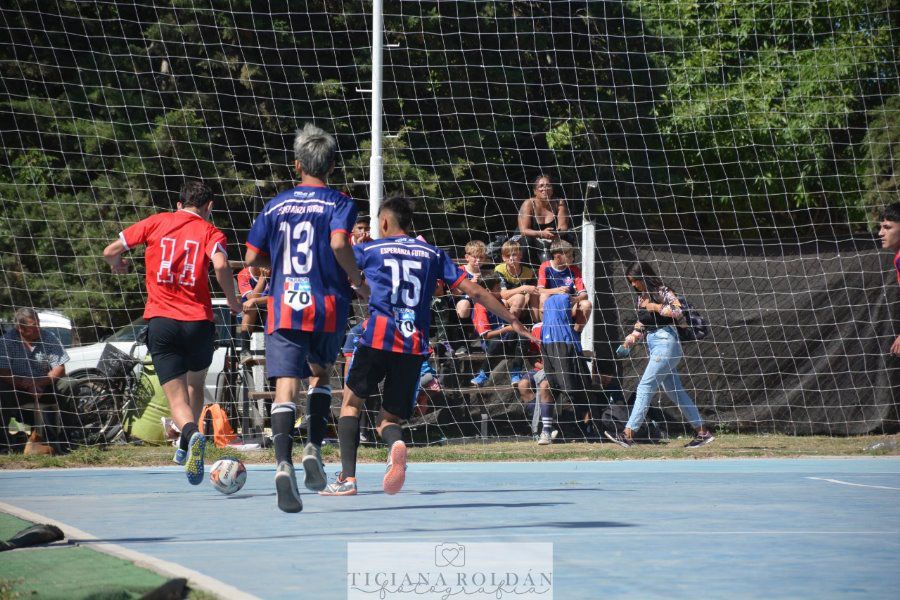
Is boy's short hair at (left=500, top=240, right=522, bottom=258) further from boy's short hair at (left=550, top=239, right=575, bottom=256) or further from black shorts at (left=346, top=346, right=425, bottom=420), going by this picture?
black shorts at (left=346, top=346, right=425, bottom=420)

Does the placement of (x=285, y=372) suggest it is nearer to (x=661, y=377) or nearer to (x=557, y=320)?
(x=557, y=320)

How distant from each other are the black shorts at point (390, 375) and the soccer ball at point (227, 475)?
3.30 ft

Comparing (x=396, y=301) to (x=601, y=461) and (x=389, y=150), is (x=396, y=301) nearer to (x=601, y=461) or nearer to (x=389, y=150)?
(x=601, y=461)

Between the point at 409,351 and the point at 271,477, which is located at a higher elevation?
the point at 409,351

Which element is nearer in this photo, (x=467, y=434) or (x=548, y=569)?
(x=548, y=569)

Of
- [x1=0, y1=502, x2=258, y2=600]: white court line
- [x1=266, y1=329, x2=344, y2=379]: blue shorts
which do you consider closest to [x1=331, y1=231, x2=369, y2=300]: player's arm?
[x1=266, y1=329, x2=344, y2=379]: blue shorts

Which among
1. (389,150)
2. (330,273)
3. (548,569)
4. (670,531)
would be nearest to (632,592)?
(548,569)

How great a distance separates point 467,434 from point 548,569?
322 inches

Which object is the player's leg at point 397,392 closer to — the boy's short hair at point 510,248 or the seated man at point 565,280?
the seated man at point 565,280

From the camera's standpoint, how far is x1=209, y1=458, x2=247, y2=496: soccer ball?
6.09 metres

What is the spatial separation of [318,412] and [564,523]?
1524 mm

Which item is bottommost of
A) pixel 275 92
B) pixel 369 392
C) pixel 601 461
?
pixel 601 461

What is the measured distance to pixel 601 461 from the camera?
10.6 meters

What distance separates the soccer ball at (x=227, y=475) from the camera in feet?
20.0
